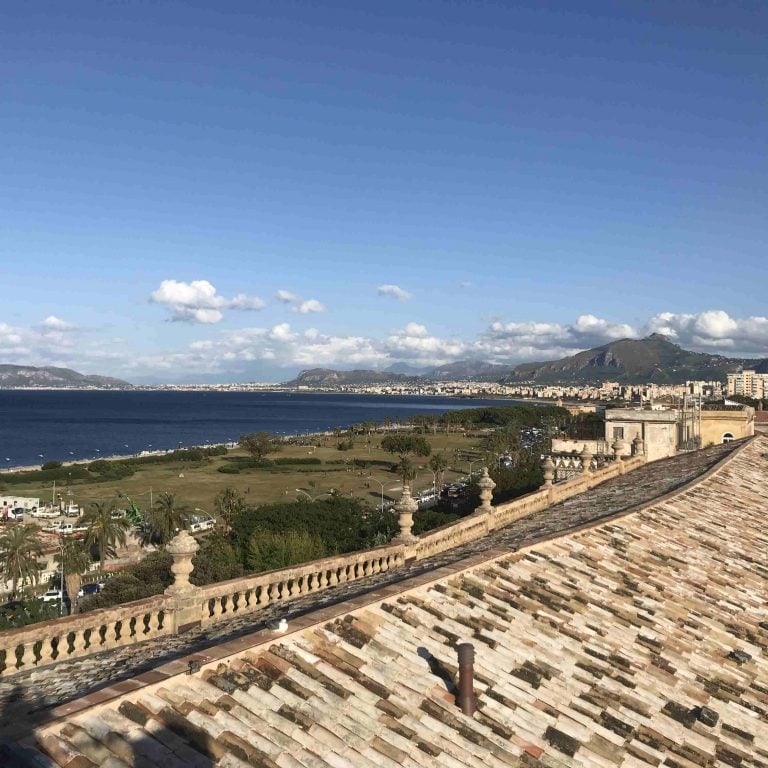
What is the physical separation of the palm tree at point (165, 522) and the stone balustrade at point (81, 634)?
44.5 meters

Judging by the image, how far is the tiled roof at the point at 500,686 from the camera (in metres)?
7.32

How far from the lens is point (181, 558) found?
12.1 meters

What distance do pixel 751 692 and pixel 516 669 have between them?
3892 millimetres

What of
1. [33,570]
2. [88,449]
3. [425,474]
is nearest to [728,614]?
[33,570]

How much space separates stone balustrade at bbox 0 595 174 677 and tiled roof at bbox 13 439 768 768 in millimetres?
3827

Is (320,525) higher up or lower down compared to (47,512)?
higher up

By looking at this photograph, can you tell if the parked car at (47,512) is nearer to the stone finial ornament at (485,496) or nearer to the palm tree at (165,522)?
the palm tree at (165,522)

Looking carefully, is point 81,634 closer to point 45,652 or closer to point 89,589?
point 45,652

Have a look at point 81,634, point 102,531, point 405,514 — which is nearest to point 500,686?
point 81,634

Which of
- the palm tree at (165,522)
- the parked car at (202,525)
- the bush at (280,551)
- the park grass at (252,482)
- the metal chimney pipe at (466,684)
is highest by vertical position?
the metal chimney pipe at (466,684)

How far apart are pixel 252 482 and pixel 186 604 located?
92015mm

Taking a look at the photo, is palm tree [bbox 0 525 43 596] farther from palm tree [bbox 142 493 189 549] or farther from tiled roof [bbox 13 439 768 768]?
tiled roof [bbox 13 439 768 768]

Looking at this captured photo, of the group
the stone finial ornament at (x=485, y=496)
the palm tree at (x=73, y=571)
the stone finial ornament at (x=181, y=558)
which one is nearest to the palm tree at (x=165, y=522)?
the palm tree at (x=73, y=571)

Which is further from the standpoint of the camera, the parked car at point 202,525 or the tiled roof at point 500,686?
the parked car at point 202,525
